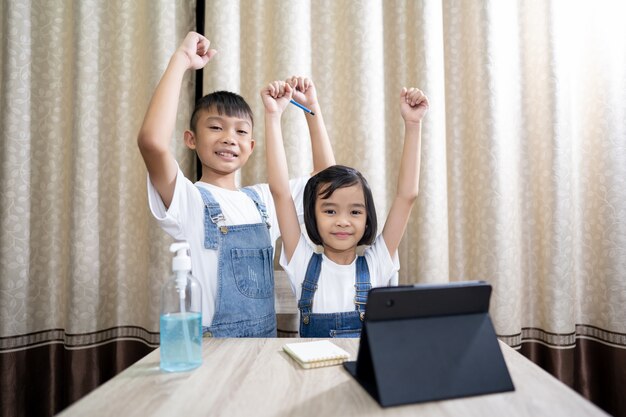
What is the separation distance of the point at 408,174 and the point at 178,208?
60cm

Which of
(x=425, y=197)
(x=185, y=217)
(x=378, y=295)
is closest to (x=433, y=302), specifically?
(x=378, y=295)

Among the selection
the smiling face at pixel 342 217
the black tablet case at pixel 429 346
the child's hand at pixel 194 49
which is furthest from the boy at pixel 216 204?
the black tablet case at pixel 429 346

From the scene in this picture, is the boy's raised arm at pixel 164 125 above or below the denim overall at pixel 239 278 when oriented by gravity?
above

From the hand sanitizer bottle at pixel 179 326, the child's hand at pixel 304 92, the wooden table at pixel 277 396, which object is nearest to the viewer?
the wooden table at pixel 277 396

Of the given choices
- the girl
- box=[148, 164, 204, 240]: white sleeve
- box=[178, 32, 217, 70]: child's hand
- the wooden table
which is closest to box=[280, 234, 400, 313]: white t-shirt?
the girl

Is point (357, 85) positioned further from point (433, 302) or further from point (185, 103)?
point (433, 302)

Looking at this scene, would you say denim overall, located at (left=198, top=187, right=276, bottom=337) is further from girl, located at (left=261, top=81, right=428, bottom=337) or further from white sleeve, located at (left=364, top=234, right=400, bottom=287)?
white sleeve, located at (left=364, top=234, right=400, bottom=287)

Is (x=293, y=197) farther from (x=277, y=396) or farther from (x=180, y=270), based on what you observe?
(x=277, y=396)

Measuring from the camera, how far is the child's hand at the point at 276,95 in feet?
3.66

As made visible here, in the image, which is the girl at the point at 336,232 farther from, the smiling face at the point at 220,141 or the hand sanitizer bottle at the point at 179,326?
the hand sanitizer bottle at the point at 179,326

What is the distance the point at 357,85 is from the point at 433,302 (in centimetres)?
102

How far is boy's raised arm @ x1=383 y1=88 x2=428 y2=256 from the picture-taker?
1.10 metres

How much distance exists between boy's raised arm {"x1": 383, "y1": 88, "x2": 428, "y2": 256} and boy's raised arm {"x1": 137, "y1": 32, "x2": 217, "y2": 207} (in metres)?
0.57

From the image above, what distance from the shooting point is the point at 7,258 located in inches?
53.5
